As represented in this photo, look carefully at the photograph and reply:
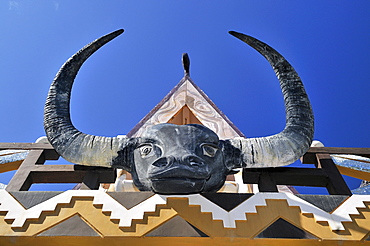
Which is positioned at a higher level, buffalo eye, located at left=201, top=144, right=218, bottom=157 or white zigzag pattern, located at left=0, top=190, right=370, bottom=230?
buffalo eye, located at left=201, top=144, right=218, bottom=157

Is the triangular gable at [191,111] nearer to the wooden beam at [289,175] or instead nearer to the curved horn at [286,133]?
the curved horn at [286,133]

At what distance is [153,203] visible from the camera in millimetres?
2215

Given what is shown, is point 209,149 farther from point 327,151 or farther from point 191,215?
point 327,151

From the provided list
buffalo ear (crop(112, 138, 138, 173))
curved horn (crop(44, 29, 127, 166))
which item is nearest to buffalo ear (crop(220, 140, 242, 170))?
buffalo ear (crop(112, 138, 138, 173))

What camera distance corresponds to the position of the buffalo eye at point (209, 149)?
2.62 meters

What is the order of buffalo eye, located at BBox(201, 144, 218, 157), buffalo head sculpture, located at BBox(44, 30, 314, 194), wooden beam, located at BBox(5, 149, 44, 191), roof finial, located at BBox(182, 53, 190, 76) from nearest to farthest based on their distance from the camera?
buffalo head sculpture, located at BBox(44, 30, 314, 194)
buffalo eye, located at BBox(201, 144, 218, 157)
wooden beam, located at BBox(5, 149, 44, 191)
roof finial, located at BBox(182, 53, 190, 76)

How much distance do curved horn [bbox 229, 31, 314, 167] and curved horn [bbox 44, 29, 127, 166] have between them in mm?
1061

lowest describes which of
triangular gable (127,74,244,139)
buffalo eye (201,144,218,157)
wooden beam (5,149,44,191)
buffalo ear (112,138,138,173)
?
wooden beam (5,149,44,191)

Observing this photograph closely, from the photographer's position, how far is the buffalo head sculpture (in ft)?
7.65

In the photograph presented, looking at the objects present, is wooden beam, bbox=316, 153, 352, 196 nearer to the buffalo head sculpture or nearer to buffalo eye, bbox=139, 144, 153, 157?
the buffalo head sculpture

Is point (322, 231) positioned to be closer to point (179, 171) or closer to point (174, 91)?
point (179, 171)

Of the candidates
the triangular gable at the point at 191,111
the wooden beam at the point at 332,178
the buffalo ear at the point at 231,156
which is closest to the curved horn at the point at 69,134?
the buffalo ear at the point at 231,156

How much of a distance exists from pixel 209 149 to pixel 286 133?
29.4 inches

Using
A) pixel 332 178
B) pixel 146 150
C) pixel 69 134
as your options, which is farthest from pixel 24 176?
pixel 332 178
